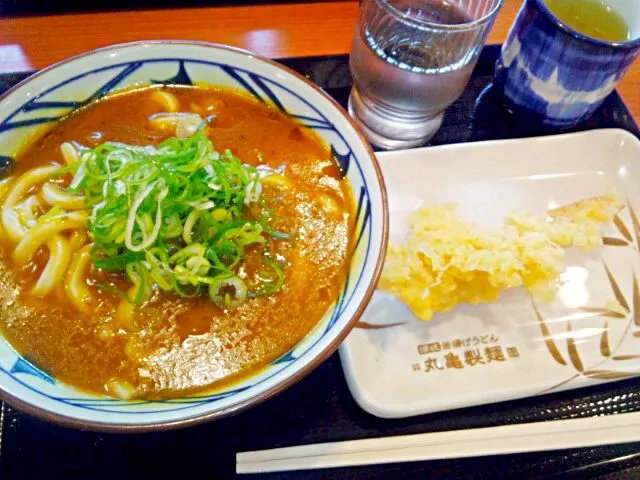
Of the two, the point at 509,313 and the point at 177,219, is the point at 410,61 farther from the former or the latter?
the point at 177,219

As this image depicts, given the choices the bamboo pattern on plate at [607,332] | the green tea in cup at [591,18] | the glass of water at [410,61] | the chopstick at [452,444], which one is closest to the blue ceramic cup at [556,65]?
the green tea in cup at [591,18]

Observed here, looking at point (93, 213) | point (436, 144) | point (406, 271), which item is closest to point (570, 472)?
point (406, 271)

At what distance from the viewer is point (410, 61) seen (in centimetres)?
189

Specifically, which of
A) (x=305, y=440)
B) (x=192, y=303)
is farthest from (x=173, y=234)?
(x=305, y=440)

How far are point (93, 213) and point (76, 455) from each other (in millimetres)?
576

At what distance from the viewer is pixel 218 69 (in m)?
1.62

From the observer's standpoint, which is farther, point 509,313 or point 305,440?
point 509,313

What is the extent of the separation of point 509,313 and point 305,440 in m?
0.75

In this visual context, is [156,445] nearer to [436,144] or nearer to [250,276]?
[250,276]

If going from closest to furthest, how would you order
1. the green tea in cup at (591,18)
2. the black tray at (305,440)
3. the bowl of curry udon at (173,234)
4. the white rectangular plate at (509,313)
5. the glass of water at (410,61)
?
the bowl of curry udon at (173,234) < the black tray at (305,440) < the white rectangular plate at (509,313) < the glass of water at (410,61) < the green tea in cup at (591,18)

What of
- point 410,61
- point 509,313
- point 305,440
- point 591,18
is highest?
point 591,18

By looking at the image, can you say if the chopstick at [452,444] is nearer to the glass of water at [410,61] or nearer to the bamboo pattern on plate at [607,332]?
the bamboo pattern on plate at [607,332]

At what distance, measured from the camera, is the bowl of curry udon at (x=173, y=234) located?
122 centimetres

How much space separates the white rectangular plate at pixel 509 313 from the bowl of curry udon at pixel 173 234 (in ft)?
1.03
